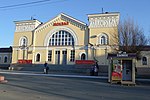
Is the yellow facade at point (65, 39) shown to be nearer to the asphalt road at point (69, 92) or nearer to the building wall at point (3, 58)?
the building wall at point (3, 58)

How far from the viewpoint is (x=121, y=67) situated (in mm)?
21359

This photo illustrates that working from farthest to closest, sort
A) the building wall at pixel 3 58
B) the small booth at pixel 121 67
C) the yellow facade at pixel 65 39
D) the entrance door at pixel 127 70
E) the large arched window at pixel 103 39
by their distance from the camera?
the building wall at pixel 3 58 < the large arched window at pixel 103 39 < the yellow facade at pixel 65 39 < the entrance door at pixel 127 70 < the small booth at pixel 121 67

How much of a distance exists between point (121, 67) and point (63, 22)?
95.3 feet

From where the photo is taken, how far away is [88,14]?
46.3 m

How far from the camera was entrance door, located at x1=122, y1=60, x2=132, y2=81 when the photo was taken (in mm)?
21281

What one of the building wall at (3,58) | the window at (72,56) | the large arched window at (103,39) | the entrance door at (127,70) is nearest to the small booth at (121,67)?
the entrance door at (127,70)

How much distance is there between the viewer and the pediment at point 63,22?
47.2m

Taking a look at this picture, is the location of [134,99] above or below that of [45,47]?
below

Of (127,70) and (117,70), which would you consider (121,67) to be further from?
(127,70)

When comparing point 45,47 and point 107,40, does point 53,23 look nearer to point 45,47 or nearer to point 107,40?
point 45,47

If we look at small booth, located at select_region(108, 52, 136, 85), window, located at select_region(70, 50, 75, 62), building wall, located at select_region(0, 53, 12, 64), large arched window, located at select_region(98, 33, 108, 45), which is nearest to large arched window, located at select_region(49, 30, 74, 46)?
window, located at select_region(70, 50, 75, 62)

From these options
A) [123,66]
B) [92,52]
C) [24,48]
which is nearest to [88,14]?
[92,52]

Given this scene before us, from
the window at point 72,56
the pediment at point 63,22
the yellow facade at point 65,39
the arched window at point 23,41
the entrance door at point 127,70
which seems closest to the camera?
the entrance door at point 127,70

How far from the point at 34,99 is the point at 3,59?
51.7 meters
